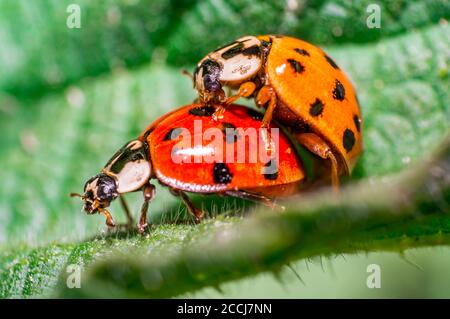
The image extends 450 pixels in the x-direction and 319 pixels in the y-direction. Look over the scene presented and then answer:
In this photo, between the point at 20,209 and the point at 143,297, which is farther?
the point at 20,209

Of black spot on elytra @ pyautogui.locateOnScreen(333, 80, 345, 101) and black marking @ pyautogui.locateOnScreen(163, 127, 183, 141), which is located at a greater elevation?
Answer: black spot on elytra @ pyautogui.locateOnScreen(333, 80, 345, 101)

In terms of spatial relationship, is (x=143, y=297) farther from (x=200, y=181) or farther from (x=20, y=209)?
(x=20, y=209)

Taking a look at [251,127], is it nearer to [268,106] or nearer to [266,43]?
[268,106]

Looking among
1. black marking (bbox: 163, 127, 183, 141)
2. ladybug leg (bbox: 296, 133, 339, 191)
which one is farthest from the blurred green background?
black marking (bbox: 163, 127, 183, 141)

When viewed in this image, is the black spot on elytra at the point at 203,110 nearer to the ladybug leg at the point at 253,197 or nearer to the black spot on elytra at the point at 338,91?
the ladybug leg at the point at 253,197

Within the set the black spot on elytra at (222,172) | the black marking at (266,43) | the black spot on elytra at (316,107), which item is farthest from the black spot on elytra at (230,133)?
the black marking at (266,43)

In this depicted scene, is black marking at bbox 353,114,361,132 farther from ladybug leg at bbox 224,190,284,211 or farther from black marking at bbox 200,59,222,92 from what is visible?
black marking at bbox 200,59,222,92
